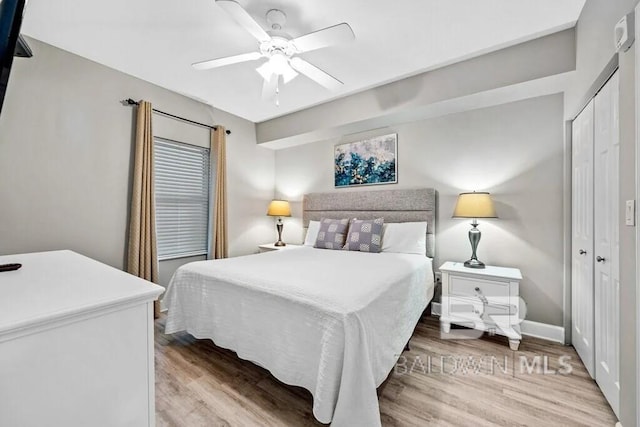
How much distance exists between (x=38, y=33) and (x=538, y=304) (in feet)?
16.1

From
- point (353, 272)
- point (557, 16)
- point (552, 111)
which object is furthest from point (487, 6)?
point (353, 272)

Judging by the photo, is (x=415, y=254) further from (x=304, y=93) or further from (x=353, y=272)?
(x=304, y=93)

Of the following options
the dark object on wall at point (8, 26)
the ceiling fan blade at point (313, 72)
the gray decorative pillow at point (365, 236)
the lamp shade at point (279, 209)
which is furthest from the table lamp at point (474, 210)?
the dark object on wall at point (8, 26)

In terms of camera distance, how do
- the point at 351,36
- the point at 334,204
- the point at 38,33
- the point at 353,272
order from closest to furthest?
the point at 351,36
the point at 353,272
the point at 38,33
the point at 334,204

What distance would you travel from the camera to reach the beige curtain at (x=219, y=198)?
3.65 meters

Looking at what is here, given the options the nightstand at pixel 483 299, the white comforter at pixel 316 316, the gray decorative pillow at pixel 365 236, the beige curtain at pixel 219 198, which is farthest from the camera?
the beige curtain at pixel 219 198

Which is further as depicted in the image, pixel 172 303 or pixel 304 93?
pixel 304 93

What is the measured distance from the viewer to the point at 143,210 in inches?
114

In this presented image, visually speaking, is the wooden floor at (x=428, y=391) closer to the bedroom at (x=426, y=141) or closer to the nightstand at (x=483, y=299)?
the nightstand at (x=483, y=299)

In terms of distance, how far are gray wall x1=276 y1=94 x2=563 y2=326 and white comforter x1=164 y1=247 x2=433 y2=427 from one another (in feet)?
3.06

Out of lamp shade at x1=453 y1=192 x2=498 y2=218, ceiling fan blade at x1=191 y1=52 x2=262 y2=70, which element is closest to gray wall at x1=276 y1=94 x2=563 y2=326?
lamp shade at x1=453 y1=192 x2=498 y2=218

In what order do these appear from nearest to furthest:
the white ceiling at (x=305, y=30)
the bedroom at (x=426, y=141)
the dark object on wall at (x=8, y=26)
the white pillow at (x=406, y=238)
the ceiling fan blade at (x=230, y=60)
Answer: the dark object on wall at (x=8, y=26) → the white ceiling at (x=305, y=30) → the ceiling fan blade at (x=230, y=60) → the bedroom at (x=426, y=141) → the white pillow at (x=406, y=238)

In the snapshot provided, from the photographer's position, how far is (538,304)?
2.56 m

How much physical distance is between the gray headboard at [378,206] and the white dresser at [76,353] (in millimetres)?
2811
